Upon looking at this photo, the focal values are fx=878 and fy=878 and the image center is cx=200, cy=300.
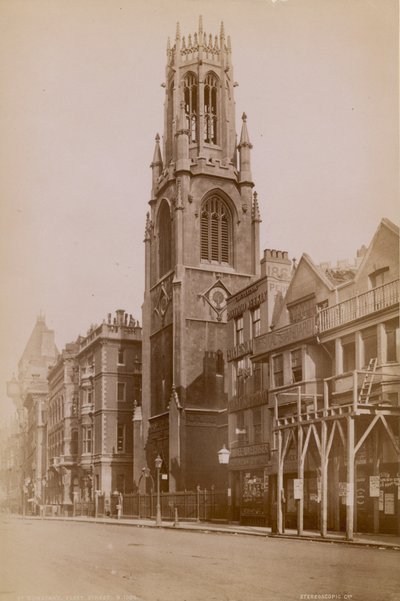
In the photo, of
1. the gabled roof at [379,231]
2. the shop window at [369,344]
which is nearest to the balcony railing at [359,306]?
the shop window at [369,344]

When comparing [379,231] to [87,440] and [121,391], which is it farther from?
[87,440]

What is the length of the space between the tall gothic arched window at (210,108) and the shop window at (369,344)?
123 ft

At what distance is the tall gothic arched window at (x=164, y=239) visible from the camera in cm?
6462

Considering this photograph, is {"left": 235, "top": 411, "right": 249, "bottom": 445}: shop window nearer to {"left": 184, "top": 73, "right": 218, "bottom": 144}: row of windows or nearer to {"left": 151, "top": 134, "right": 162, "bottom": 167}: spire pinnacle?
{"left": 184, "top": 73, "right": 218, "bottom": 144}: row of windows

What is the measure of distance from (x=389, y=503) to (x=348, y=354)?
6.35 metres

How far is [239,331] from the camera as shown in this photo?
4775 centimetres

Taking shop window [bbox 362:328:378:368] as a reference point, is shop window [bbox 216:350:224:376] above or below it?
above

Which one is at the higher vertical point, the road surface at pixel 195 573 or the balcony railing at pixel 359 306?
the balcony railing at pixel 359 306

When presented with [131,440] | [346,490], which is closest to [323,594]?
[346,490]

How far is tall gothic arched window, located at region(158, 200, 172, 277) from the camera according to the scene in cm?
6462

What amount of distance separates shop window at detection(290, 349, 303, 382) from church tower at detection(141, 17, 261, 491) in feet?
64.9

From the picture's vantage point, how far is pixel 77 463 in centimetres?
7656

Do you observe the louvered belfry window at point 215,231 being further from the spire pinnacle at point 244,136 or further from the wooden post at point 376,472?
the wooden post at point 376,472

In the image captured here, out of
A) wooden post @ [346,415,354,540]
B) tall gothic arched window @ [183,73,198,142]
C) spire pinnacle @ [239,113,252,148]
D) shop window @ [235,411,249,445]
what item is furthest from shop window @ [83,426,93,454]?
wooden post @ [346,415,354,540]
